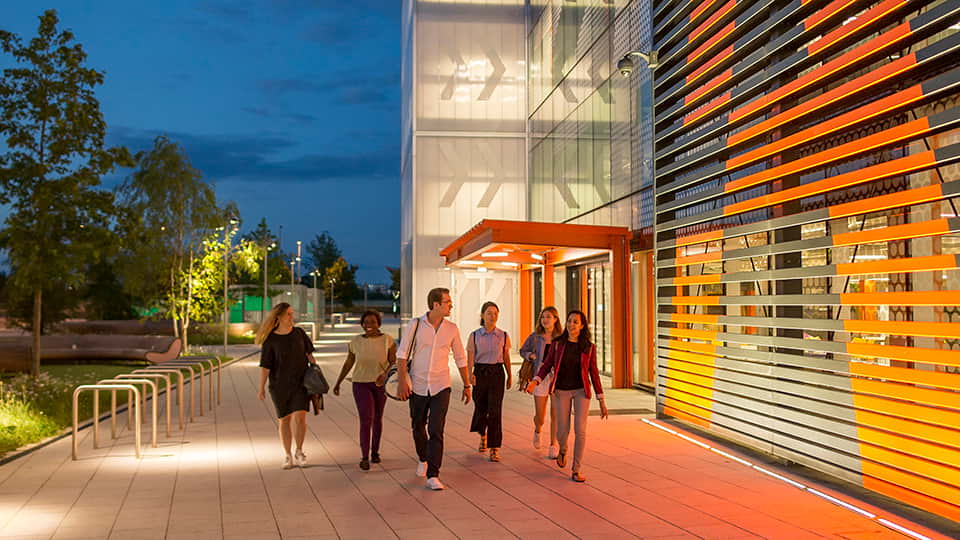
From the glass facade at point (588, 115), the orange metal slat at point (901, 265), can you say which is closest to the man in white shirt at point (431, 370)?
the orange metal slat at point (901, 265)

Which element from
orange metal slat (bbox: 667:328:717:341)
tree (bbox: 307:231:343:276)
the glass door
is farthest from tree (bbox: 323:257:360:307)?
orange metal slat (bbox: 667:328:717:341)

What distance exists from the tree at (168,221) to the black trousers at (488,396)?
76.7ft

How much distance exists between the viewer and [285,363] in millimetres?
9578

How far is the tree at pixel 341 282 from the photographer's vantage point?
Result: 349 feet

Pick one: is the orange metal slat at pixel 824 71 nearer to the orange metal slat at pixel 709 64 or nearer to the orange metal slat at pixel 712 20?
the orange metal slat at pixel 709 64

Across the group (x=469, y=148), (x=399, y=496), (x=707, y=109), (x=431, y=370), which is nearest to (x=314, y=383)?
(x=431, y=370)

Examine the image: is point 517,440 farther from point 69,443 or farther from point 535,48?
point 535,48

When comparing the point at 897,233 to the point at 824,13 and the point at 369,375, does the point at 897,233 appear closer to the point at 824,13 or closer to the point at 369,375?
the point at 824,13

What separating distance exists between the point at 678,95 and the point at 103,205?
427 inches

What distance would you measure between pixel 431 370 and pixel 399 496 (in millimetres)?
1171

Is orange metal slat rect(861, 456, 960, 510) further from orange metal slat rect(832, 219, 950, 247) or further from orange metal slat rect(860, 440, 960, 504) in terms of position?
orange metal slat rect(832, 219, 950, 247)

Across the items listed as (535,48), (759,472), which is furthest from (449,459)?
(535,48)

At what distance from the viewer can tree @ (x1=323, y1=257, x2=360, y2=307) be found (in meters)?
106

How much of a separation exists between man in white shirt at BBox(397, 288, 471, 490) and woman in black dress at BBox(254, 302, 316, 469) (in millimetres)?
1391
